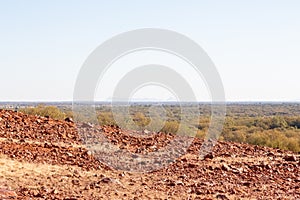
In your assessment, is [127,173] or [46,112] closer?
[127,173]

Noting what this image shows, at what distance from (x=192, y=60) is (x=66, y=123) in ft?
15.0

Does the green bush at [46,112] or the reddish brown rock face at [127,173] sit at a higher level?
the green bush at [46,112]

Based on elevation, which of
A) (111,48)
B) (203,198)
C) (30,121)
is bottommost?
(203,198)

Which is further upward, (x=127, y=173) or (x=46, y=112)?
(x=46, y=112)

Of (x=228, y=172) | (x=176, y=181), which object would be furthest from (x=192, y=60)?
(x=176, y=181)

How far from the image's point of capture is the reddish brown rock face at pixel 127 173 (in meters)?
7.08

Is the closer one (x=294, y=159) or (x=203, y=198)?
(x=203, y=198)

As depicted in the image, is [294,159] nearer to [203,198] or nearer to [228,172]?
[228,172]

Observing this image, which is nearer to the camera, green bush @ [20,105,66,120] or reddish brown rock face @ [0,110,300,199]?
reddish brown rock face @ [0,110,300,199]

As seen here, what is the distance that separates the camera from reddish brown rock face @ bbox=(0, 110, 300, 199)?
7082 mm

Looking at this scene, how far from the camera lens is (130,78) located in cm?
1093

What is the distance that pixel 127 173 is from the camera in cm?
835

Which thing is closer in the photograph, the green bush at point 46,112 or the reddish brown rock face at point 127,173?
the reddish brown rock face at point 127,173

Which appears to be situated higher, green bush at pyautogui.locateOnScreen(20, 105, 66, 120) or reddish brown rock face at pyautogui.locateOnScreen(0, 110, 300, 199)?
green bush at pyautogui.locateOnScreen(20, 105, 66, 120)
